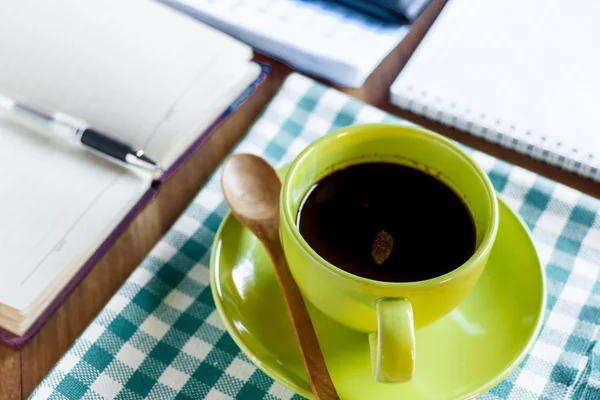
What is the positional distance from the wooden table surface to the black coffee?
0.18 metres

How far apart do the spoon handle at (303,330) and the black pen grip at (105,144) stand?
0.70ft

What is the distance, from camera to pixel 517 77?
726 mm

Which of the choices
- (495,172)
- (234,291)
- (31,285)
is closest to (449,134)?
(495,172)

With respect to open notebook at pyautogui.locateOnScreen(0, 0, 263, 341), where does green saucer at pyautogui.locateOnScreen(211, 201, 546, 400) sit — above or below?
above

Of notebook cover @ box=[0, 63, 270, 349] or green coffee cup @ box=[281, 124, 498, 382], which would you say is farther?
notebook cover @ box=[0, 63, 270, 349]

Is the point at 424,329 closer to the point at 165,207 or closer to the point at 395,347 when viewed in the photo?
the point at 395,347

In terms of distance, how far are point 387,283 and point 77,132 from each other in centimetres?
39

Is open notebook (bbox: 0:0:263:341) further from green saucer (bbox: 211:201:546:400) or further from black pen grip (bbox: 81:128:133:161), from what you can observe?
green saucer (bbox: 211:201:546:400)

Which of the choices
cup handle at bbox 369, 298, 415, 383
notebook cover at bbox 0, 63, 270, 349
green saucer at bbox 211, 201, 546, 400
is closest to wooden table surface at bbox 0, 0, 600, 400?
notebook cover at bbox 0, 63, 270, 349

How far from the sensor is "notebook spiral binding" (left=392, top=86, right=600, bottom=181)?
25.1 inches

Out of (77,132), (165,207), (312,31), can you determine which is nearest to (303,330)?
(165,207)

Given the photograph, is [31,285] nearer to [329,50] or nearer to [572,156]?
[329,50]

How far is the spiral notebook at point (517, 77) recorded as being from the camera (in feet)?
2.16

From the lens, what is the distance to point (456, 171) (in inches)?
18.4
